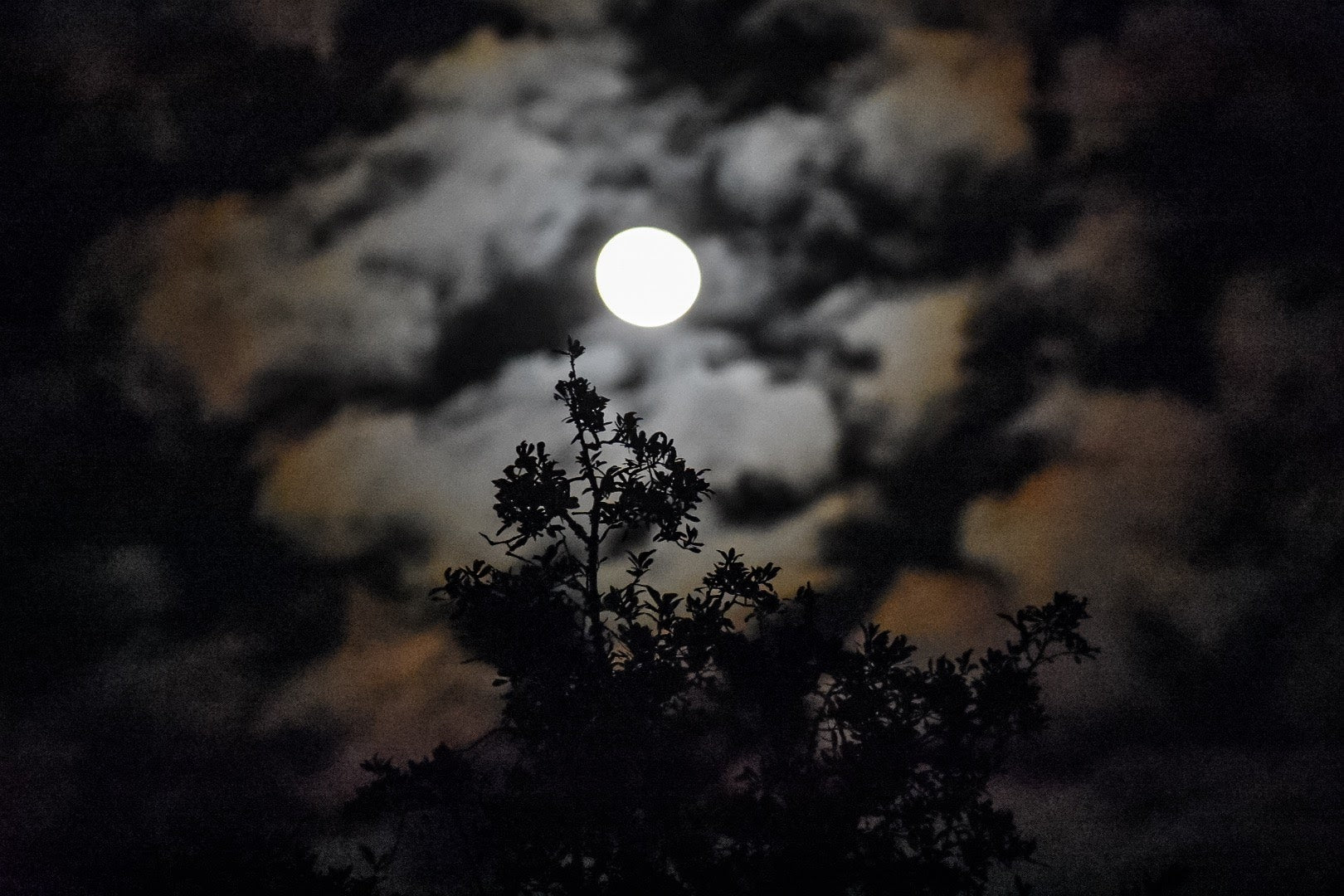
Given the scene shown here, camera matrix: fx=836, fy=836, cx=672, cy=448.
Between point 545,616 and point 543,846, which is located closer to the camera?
point 543,846

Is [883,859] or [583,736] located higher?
[583,736]

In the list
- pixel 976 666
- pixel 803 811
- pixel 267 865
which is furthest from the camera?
pixel 976 666

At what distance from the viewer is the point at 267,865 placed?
10.9 metres

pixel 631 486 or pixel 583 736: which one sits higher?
pixel 631 486

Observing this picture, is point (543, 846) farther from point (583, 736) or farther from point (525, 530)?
point (525, 530)

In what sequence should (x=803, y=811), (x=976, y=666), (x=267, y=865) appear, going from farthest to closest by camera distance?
(x=976, y=666)
(x=267, y=865)
(x=803, y=811)

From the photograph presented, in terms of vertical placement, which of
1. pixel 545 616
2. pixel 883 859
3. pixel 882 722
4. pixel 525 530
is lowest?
pixel 883 859

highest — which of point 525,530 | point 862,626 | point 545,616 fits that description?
point 525,530

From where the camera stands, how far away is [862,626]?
11.7 m

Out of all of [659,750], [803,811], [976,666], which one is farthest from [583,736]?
[976,666]

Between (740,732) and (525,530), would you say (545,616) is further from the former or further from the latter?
(740,732)

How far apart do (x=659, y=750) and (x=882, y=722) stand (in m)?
3.10

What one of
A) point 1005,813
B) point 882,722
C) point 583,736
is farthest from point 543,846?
point 1005,813

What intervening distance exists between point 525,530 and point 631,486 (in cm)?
163
